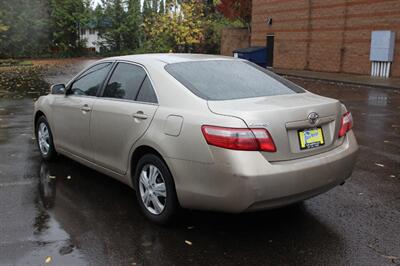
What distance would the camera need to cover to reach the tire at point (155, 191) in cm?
409

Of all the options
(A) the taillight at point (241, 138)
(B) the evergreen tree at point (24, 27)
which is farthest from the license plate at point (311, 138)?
(B) the evergreen tree at point (24, 27)

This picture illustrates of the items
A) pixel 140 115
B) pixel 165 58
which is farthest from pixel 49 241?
pixel 165 58

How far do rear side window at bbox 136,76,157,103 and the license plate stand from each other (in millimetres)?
1352

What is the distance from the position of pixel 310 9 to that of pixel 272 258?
24482 mm

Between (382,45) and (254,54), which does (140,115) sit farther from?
(254,54)

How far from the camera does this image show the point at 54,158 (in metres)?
6.36

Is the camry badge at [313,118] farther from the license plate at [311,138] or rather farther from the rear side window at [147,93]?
the rear side window at [147,93]

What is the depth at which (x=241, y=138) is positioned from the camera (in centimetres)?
365

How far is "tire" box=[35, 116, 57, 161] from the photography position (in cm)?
627

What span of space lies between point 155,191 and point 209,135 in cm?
87

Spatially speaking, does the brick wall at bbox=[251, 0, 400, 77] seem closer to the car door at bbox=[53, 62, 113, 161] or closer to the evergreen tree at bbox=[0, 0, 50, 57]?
the car door at bbox=[53, 62, 113, 161]

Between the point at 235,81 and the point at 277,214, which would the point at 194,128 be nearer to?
the point at 235,81

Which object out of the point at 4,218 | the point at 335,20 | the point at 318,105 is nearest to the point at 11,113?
the point at 4,218

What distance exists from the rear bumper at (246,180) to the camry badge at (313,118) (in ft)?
0.94
